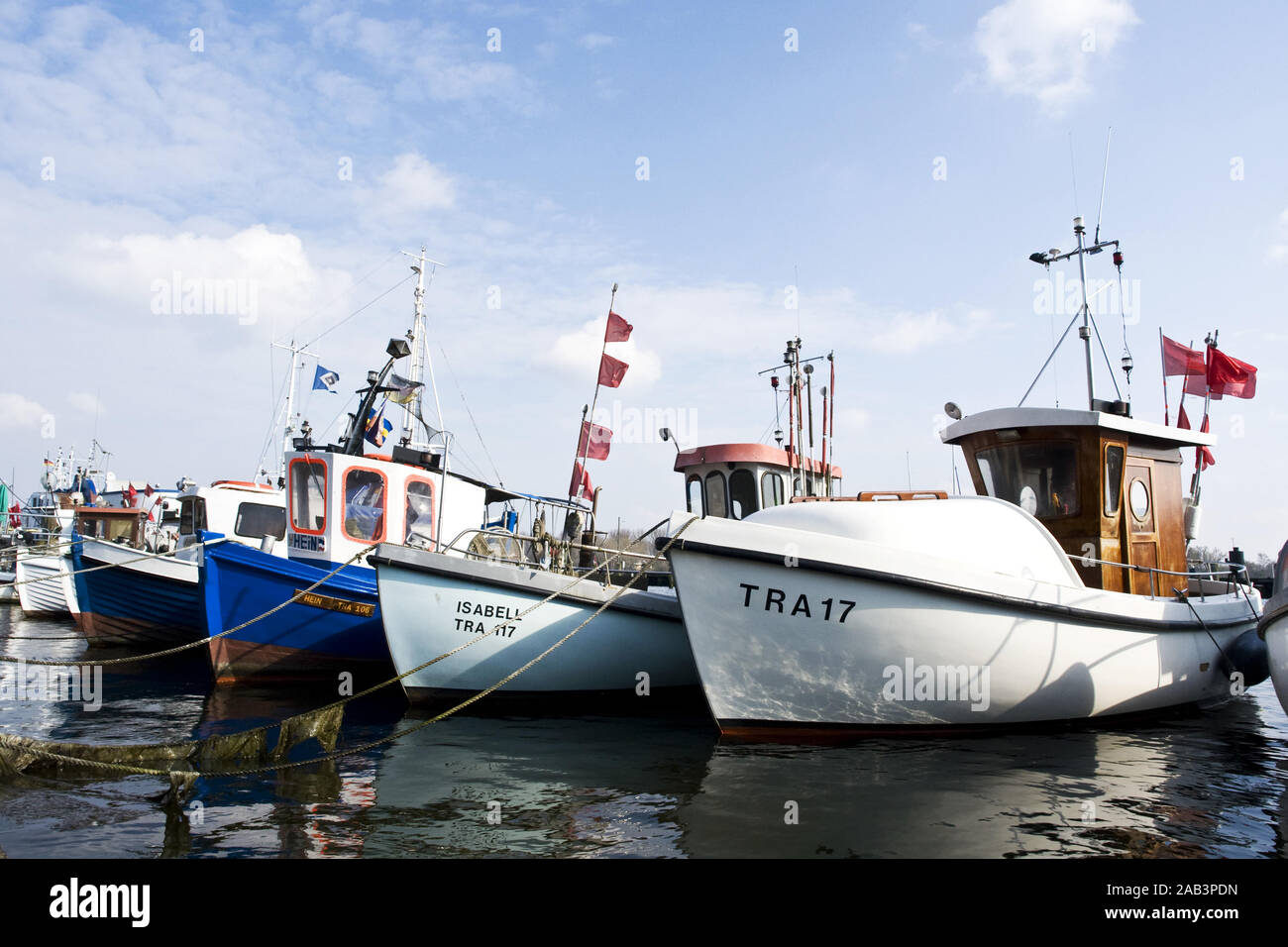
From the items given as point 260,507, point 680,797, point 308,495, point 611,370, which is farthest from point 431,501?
point 680,797

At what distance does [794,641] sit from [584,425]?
7976 millimetres

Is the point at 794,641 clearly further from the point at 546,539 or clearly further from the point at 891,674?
the point at 546,539

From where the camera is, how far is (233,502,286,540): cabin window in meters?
18.0

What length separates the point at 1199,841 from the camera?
18.7ft

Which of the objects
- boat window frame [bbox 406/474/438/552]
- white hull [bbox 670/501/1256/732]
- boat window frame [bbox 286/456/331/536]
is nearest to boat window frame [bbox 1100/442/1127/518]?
white hull [bbox 670/501/1256/732]

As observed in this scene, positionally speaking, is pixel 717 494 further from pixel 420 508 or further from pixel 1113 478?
pixel 1113 478

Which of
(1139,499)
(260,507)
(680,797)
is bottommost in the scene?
(680,797)

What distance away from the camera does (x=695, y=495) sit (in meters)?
15.4

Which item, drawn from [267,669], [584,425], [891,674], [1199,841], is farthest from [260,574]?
[1199,841]

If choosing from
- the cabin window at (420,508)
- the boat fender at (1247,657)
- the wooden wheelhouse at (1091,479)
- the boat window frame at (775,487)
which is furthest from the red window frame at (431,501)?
the boat fender at (1247,657)

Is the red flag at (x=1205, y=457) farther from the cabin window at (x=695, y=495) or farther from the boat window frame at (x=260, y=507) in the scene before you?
the boat window frame at (x=260, y=507)

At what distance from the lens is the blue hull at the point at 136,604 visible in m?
16.8

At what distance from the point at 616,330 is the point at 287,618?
7.38 metres

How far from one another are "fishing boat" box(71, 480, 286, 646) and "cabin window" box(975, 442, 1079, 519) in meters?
13.4
